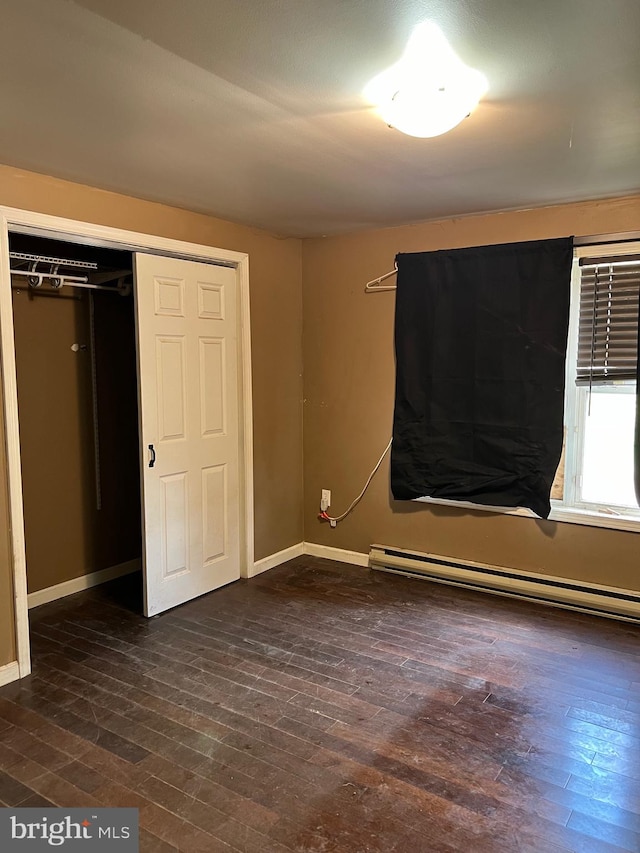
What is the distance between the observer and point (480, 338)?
384 cm

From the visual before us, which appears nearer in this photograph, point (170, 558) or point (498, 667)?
point (498, 667)

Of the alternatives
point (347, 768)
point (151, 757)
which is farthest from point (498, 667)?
point (151, 757)

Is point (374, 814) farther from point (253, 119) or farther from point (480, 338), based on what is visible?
point (480, 338)

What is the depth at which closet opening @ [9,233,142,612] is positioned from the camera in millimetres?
3758

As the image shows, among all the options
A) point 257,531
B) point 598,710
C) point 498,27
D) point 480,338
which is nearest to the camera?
point 498,27

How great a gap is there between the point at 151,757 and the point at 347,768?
75 centimetres

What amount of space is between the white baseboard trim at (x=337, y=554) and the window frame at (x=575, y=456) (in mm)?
1266

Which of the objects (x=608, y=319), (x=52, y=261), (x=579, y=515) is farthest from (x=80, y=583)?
(x=608, y=319)

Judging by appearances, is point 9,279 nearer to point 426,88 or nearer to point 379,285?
point 426,88

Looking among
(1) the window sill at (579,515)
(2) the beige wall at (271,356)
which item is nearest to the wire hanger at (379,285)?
(2) the beige wall at (271,356)

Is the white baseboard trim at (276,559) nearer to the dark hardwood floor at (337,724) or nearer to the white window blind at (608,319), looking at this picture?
the dark hardwood floor at (337,724)

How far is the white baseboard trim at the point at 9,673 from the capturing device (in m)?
2.85

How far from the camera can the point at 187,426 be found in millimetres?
3754

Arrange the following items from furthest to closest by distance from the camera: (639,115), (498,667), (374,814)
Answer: (498,667)
(639,115)
(374,814)
